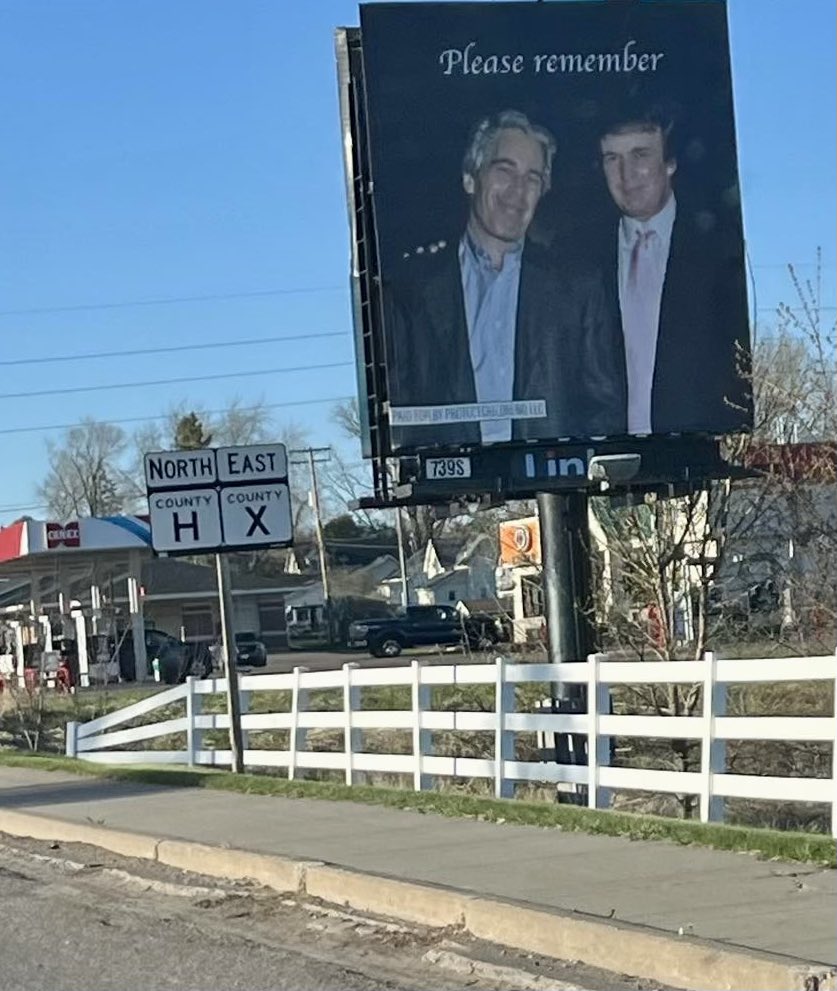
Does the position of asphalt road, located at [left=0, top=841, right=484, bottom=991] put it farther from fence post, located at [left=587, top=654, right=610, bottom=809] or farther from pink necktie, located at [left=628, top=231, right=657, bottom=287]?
pink necktie, located at [left=628, top=231, right=657, bottom=287]

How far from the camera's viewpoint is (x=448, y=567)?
296ft

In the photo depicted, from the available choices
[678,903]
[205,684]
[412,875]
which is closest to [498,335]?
[205,684]

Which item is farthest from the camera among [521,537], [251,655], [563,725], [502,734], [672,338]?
[251,655]

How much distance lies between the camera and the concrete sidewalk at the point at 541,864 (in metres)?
8.36

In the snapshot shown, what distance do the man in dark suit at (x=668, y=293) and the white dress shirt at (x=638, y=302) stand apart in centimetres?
1

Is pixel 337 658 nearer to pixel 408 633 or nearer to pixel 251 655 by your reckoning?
pixel 408 633

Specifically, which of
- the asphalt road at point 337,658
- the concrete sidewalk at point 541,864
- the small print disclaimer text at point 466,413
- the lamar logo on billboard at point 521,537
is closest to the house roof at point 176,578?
the asphalt road at point 337,658

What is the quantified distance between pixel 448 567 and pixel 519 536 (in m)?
53.2

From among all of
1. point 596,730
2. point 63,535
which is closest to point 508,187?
point 596,730

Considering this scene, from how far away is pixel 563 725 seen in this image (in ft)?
45.2

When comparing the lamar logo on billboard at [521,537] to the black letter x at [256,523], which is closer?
the black letter x at [256,523]

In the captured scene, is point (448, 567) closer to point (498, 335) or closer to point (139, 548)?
point (139, 548)

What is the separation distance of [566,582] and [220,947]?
1000 cm

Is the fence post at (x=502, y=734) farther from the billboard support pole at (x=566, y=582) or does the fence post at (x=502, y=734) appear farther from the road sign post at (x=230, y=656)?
the billboard support pole at (x=566, y=582)
